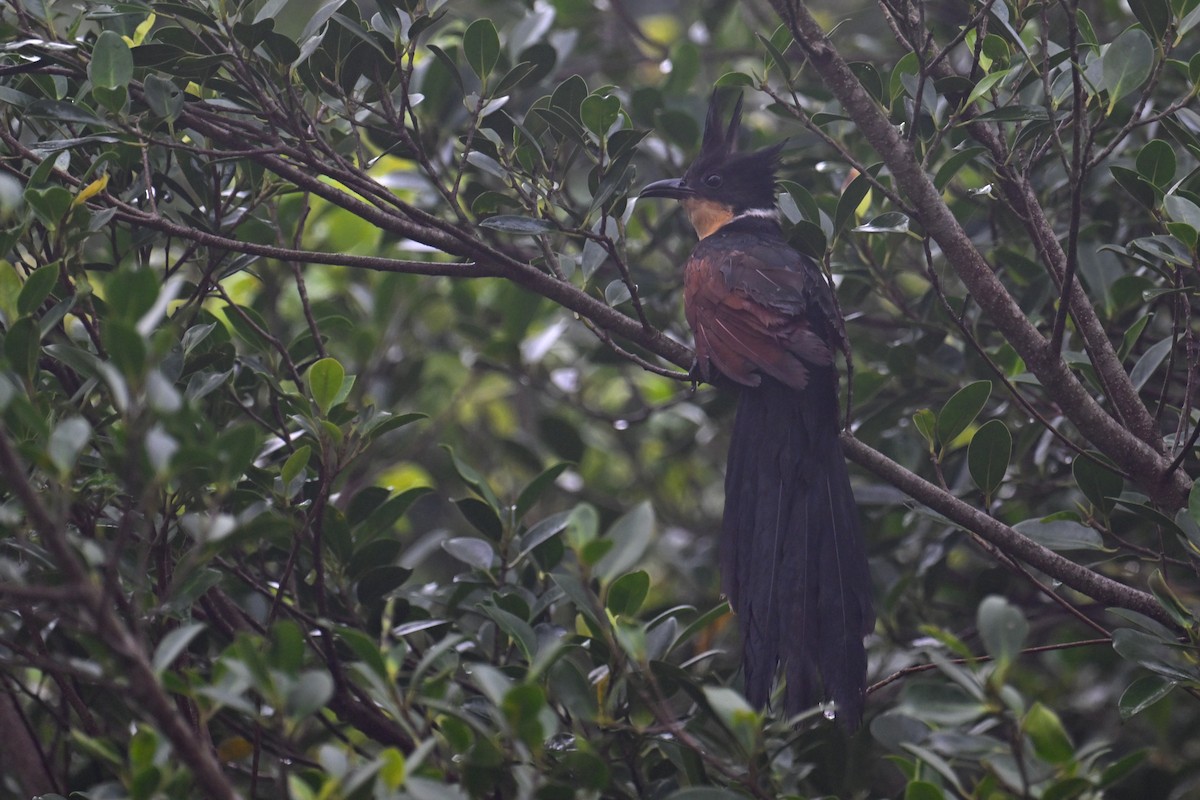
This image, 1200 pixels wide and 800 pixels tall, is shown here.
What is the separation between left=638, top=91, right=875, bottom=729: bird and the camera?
2.82 meters

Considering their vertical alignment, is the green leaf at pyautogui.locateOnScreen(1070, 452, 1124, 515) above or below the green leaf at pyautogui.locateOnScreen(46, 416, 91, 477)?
below

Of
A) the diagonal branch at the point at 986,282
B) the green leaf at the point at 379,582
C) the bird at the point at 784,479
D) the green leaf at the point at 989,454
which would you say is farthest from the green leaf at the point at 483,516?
the diagonal branch at the point at 986,282

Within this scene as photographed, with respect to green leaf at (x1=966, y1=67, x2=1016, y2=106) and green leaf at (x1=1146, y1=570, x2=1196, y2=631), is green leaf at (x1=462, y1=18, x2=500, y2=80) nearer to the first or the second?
green leaf at (x1=966, y1=67, x2=1016, y2=106)

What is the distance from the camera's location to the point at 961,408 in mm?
2582

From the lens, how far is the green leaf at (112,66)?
7.47 ft

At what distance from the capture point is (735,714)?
168 centimetres

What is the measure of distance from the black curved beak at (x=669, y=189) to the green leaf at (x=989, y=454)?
175 cm

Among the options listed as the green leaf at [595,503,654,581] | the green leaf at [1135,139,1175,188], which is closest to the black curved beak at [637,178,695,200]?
the green leaf at [1135,139,1175,188]

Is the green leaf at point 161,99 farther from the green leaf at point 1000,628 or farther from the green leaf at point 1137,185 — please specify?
the green leaf at point 1137,185

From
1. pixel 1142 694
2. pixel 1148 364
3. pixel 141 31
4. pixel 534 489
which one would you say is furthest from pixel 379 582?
pixel 1148 364

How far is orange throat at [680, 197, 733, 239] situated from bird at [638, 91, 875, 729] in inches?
15.3

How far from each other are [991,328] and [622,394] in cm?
245

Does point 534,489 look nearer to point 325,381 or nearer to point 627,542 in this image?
point 325,381

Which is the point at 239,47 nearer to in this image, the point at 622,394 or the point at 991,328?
the point at 991,328
